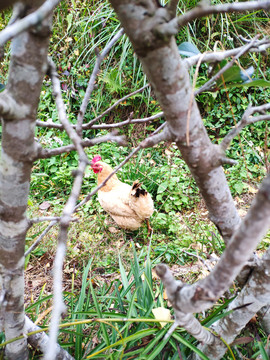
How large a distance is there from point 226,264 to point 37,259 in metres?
2.18

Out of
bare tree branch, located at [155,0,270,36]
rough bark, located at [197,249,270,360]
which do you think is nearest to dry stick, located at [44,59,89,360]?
bare tree branch, located at [155,0,270,36]

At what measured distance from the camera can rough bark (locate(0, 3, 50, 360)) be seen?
0.60 m

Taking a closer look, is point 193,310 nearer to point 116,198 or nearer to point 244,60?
point 116,198

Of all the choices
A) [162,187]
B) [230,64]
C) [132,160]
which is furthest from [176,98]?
[132,160]

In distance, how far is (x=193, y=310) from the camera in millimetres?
655

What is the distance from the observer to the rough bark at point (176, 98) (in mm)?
535

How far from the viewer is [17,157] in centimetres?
70

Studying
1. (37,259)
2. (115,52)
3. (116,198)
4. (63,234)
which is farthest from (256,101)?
(63,234)

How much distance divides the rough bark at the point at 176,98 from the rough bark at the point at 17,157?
0.18m

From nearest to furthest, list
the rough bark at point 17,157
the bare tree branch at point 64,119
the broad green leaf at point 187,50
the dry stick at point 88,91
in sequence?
the bare tree branch at point 64,119
the rough bark at point 17,157
the dry stick at point 88,91
the broad green leaf at point 187,50

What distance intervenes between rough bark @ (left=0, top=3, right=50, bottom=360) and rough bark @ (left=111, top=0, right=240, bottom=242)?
0.59ft

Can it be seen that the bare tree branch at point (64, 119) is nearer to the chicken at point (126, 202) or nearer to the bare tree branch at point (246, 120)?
the bare tree branch at point (246, 120)

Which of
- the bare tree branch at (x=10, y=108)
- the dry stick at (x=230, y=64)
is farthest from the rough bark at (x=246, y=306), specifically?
the bare tree branch at (x=10, y=108)

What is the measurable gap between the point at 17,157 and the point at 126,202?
6.10 ft
